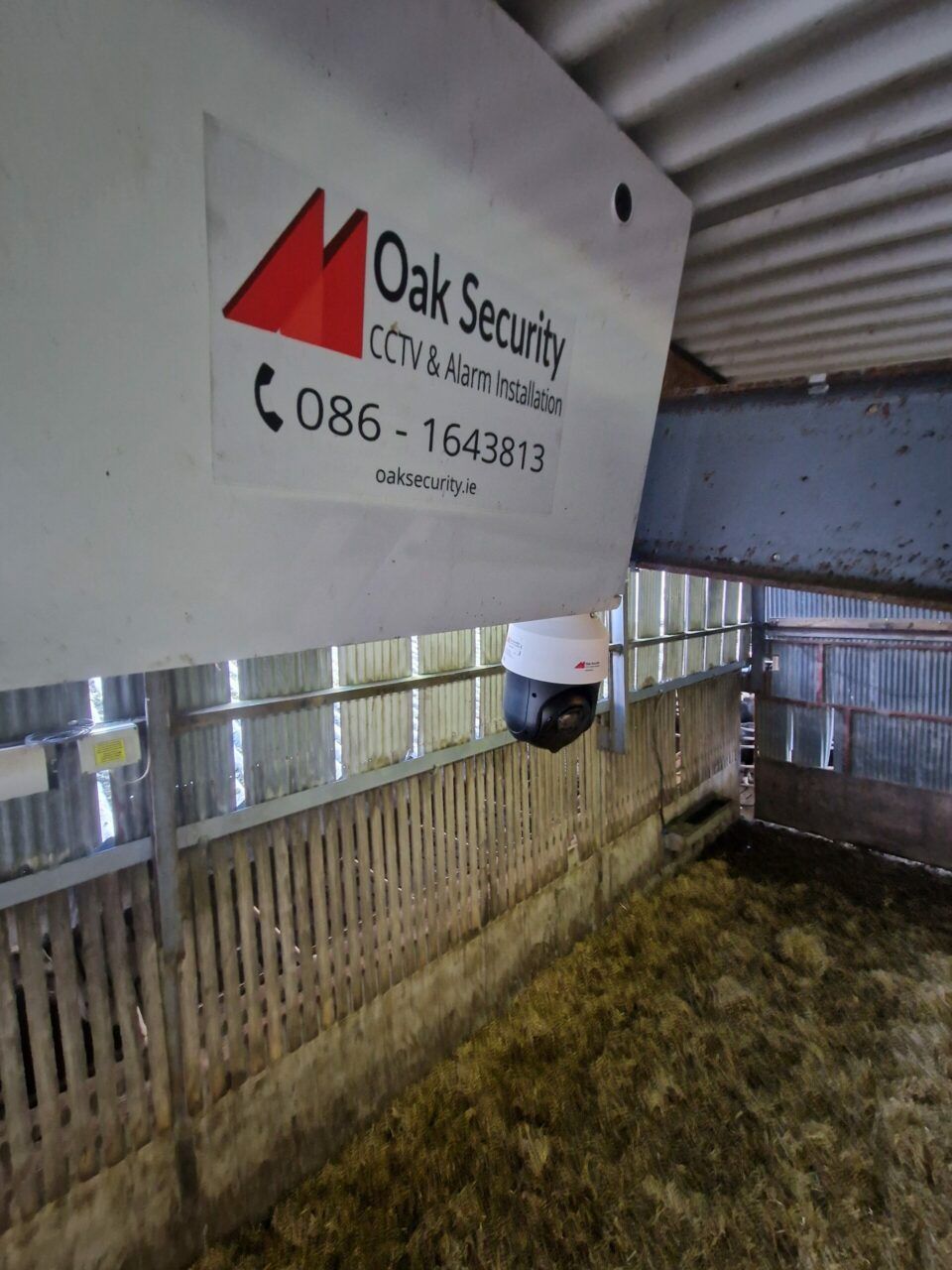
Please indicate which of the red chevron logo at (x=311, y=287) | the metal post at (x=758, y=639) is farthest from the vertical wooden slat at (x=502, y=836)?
the metal post at (x=758, y=639)

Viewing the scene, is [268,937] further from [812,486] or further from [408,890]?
[812,486]

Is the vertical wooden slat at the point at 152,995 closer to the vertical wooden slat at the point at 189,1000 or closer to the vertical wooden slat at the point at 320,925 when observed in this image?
the vertical wooden slat at the point at 189,1000

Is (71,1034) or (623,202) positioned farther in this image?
(71,1034)

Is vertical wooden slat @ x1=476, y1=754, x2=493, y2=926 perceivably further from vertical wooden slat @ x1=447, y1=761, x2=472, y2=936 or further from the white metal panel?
the white metal panel

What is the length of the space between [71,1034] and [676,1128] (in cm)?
244

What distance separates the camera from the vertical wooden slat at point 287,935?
2381mm

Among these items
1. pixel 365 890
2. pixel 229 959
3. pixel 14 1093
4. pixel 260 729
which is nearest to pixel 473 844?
pixel 365 890

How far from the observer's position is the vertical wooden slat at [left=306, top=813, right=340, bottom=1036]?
98.2 inches

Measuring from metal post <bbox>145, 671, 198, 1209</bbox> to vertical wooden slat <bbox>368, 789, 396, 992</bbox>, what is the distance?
0.86 meters

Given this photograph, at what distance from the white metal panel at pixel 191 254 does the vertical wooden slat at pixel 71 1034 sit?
1.75m

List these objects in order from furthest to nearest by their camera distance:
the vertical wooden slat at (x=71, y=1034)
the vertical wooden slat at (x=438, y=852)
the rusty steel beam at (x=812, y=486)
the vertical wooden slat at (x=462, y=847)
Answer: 1. the vertical wooden slat at (x=462, y=847)
2. the vertical wooden slat at (x=438, y=852)
3. the vertical wooden slat at (x=71, y=1034)
4. the rusty steel beam at (x=812, y=486)

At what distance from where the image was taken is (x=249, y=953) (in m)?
2.29

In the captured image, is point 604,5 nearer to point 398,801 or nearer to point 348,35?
point 348,35

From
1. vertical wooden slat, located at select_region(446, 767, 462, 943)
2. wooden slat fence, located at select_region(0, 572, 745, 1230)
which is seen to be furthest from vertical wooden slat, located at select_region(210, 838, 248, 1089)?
vertical wooden slat, located at select_region(446, 767, 462, 943)
